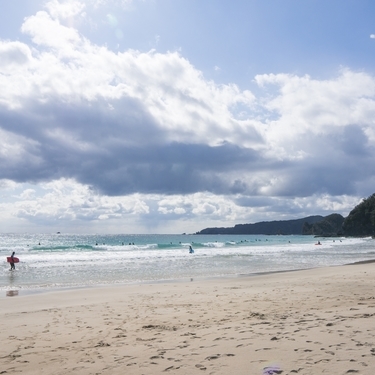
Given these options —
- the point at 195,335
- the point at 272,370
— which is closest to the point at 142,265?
the point at 195,335

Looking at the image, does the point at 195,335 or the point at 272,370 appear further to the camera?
the point at 195,335

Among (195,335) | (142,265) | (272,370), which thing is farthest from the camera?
(142,265)

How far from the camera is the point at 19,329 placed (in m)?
8.60

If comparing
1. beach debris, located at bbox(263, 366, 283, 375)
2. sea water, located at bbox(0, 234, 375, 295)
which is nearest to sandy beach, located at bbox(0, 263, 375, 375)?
beach debris, located at bbox(263, 366, 283, 375)

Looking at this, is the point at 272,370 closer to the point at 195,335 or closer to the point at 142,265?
the point at 195,335

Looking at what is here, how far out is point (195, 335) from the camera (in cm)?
691

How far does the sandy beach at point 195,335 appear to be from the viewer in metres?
5.08

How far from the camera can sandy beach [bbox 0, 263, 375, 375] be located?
5078mm

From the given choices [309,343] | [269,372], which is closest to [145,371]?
[269,372]

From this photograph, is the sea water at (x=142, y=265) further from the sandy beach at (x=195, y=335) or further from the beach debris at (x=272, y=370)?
the beach debris at (x=272, y=370)

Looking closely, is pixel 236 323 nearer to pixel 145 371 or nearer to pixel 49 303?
→ pixel 145 371

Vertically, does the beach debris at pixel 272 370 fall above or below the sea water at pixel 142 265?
above

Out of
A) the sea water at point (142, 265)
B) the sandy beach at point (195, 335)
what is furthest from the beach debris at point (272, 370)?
the sea water at point (142, 265)

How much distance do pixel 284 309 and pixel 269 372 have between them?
5.11 meters
